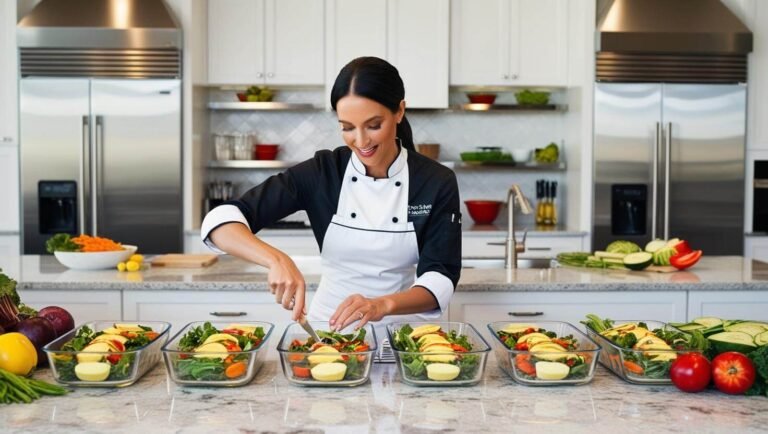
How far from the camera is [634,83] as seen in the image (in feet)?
19.5

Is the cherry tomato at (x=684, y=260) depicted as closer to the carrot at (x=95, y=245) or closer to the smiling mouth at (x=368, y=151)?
the smiling mouth at (x=368, y=151)

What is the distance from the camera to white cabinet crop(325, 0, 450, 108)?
6.07 metres

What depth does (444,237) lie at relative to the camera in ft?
8.54

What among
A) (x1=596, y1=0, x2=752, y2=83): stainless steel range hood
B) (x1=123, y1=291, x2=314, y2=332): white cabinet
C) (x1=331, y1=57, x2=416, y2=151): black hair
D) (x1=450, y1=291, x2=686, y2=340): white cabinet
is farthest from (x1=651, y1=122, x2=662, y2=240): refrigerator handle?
(x1=331, y1=57, x2=416, y2=151): black hair

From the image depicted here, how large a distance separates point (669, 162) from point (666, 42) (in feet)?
2.55

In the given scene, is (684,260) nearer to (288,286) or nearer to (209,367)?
(288,286)

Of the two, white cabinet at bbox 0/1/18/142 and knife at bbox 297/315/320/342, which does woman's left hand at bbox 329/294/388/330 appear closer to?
knife at bbox 297/315/320/342

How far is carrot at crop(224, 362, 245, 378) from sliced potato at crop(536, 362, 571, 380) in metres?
0.66

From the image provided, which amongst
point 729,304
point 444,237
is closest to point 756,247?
point 729,304

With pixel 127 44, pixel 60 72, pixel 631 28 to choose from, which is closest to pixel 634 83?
pixel 631 28

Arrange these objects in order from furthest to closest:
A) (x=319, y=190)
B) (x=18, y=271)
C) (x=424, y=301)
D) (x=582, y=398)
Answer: (x=18, y=271) → (x=319, y=190) → (x=424, y=301) → (x=582, y=398)

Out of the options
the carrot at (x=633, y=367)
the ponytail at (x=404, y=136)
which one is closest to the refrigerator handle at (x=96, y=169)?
the ponytail at (x=404, y=136)

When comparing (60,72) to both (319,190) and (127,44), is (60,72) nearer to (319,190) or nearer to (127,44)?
(127,44)

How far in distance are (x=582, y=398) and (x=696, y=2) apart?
472cm
